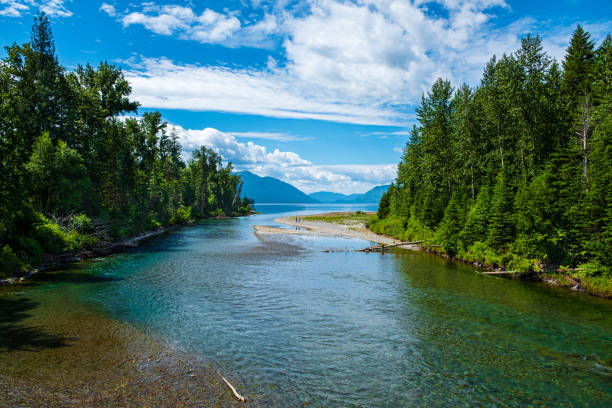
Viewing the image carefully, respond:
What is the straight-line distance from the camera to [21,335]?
56.3ft

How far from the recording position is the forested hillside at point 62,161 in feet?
108

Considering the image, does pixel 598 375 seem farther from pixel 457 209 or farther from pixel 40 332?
pixel 457 209

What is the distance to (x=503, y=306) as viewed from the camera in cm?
2409

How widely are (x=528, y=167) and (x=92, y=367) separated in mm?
44260

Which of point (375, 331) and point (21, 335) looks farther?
point (375, 331)

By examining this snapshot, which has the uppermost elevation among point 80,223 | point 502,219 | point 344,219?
point 502,219

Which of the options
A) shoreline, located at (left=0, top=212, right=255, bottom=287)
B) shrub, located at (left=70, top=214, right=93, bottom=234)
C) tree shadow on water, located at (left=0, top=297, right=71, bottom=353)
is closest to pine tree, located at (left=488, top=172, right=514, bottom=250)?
tree shadow on water, located at (left=0, top=297, right=71, bottom=353)

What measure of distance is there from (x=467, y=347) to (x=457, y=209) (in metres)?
30.4

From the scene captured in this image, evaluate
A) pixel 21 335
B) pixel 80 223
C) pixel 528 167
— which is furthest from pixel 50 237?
pixel 528 167

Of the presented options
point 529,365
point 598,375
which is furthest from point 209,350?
point 598,375

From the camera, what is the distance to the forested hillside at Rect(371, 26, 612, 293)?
2827cm

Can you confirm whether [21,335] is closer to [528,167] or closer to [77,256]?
[77,256]

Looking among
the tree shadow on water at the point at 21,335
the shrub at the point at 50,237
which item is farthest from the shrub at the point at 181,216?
the tree shadow on water at the point at 21,335

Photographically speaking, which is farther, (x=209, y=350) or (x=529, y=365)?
(x=209, y=350)
